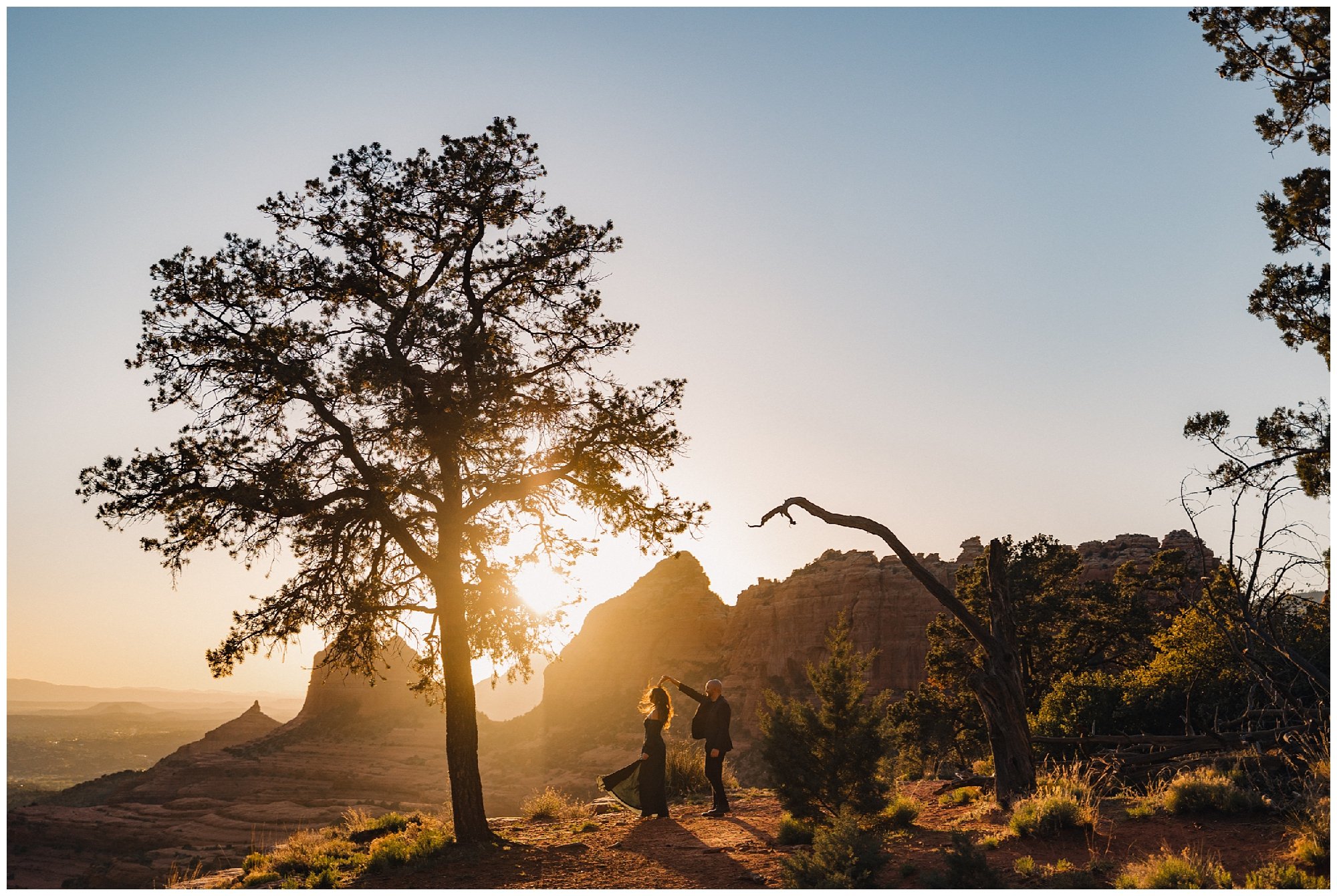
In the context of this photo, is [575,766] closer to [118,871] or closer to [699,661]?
[699,661]

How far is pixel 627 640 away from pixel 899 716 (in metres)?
50.5

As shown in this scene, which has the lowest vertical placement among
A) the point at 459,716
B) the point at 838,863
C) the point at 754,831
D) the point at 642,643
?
the point at 642,643

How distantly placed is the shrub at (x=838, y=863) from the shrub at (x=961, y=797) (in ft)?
15.2

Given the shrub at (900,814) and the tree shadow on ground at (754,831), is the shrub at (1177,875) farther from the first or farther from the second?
the tree shadow on ground at (754,831)

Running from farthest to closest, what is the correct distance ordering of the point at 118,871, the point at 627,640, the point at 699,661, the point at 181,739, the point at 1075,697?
the point at 181,739, the point at 627,640, the point at 699,661, the point at 118,871, the point at 1075,697

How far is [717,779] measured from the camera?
13.1 meters

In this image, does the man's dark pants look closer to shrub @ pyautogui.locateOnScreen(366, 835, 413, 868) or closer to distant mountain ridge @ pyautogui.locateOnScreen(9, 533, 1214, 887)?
shrub @ pyautogui.locateOnScreen(366, 835, 413, 868)

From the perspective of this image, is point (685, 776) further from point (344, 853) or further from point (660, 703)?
point (344, 853)

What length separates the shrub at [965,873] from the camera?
7.37 meters

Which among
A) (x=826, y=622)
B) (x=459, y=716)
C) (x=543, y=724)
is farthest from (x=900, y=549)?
(x=543, y=724)

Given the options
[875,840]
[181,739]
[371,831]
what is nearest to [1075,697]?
[875,840]

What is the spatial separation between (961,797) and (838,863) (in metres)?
5.80

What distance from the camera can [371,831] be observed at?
1340cm

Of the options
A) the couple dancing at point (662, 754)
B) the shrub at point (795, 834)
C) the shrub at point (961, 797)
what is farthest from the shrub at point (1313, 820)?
the couple dancing at point (662, 754)
